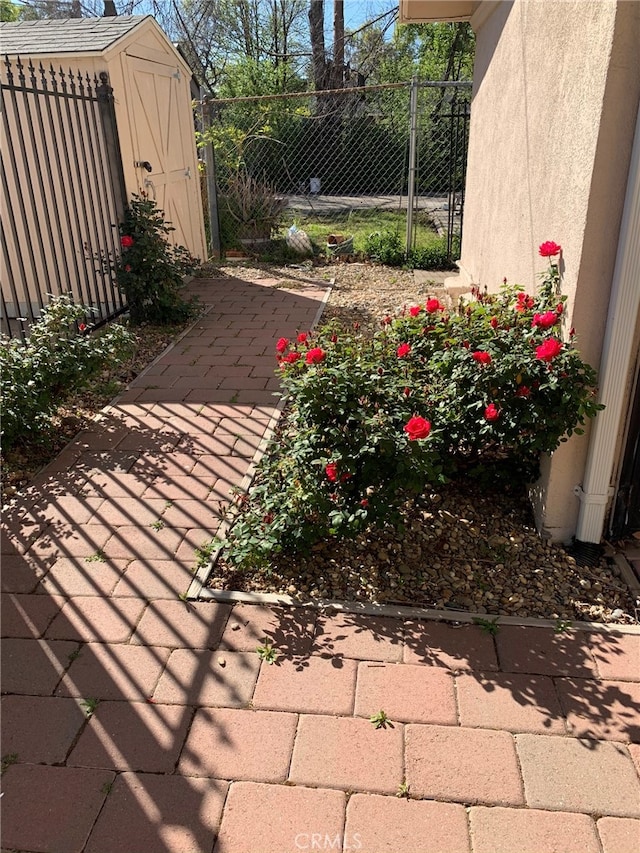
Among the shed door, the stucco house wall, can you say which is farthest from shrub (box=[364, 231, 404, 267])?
the stucco house wall

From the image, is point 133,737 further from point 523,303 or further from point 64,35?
point 64,35

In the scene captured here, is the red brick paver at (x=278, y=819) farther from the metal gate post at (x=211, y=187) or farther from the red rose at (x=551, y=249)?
the metal gate post at (x=211, y=187)

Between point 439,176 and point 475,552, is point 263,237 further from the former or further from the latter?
point 475,552

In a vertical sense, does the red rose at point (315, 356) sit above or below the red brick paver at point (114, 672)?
above

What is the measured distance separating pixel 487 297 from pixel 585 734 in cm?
216

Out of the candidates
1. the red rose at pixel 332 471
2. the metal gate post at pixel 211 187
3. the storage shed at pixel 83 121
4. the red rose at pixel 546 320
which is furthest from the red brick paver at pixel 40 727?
the metal gate post at pixel 211 187

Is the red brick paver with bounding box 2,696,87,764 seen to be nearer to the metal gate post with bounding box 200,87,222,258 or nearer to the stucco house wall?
the stucco house wall

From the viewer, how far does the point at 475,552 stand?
3.06 meters

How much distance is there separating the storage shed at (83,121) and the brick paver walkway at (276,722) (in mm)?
3742

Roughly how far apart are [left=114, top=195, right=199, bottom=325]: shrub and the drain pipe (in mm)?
4710

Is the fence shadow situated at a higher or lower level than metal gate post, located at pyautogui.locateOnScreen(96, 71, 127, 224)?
lower

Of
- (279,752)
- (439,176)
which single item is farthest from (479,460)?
(439,176)

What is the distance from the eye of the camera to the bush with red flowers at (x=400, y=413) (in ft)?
8.95

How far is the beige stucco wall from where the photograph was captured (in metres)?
2.45
